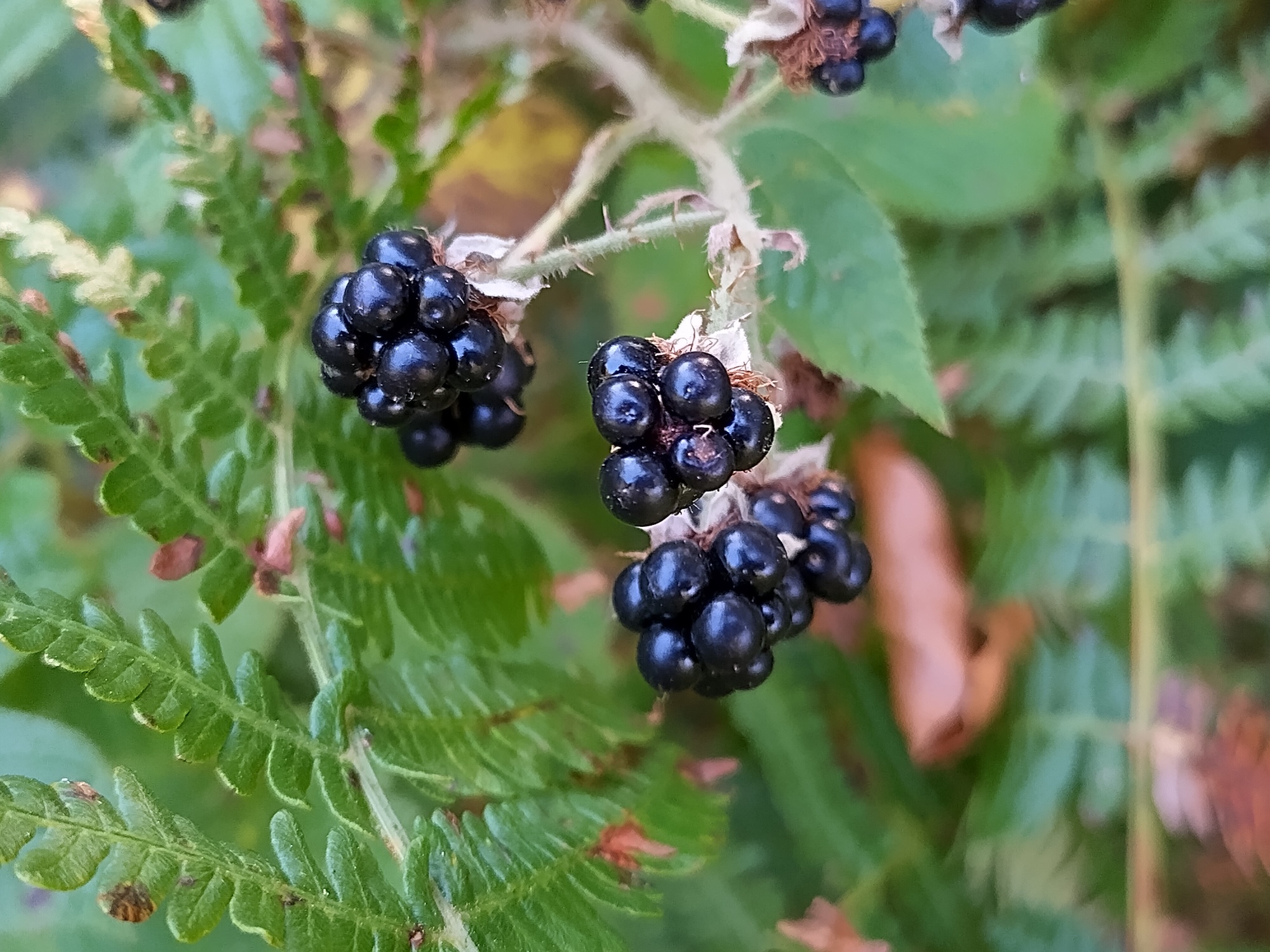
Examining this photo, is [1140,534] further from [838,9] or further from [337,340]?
[337,340]

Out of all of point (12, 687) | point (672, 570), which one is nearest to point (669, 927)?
point (672, 570)

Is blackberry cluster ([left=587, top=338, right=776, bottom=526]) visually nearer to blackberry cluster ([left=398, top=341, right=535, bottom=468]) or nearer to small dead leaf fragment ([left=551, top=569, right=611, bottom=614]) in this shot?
blackberry cluster ([left=398, top=341, right=535, bottom=468])

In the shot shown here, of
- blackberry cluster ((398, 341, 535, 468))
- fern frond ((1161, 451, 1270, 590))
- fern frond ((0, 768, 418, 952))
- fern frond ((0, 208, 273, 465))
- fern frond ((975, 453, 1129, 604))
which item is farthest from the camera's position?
fern frond ((975, 453, 1129, 604))

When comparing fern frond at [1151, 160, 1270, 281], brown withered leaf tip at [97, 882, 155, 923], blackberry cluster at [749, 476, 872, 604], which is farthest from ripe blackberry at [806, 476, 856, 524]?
fern frond at [1151, 160, 1270, 281]

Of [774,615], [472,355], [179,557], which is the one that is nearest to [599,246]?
[472,355]

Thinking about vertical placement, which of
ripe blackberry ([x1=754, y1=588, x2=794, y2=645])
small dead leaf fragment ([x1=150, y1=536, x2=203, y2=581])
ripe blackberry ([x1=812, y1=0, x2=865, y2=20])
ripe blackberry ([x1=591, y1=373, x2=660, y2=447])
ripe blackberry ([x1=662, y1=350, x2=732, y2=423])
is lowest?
small dead leaf fragment ([x1=150, y1=536, x2=203, y2=581])

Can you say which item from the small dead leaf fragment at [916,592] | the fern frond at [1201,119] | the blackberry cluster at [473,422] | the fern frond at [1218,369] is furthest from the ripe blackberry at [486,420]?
the fern frond at [1201,119]
